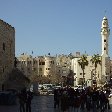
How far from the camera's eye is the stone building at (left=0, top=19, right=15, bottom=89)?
4888 cm

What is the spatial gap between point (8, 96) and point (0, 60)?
15704 millimetres

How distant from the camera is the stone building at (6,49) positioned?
48.9 metres

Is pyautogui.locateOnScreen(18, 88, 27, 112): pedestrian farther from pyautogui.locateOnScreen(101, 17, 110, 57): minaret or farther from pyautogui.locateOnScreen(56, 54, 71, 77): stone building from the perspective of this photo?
pyautogui.locateOnScreen(56, 54, 71, 77): stone building

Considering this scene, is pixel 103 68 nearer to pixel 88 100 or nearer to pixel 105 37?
pixel 105 37

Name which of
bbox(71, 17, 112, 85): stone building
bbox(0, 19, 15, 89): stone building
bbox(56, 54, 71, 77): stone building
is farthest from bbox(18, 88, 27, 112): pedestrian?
bbox(56, 54, 71, 77): stone building

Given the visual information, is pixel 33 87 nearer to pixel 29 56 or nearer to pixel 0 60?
pixel 0 60

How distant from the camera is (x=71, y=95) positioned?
80.8ft

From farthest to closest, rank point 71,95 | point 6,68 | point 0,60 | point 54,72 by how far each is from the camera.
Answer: point 54,72 < point 6,68 < point 0,60 < point 71,95

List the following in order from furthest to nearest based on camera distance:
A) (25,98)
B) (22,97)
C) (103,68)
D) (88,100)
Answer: (103,68) → (88,100) → (25,98) → (22,97)

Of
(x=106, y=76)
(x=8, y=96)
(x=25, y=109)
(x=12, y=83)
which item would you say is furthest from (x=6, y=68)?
(x=106, y=76)

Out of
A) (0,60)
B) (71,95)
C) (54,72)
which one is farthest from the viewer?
(54,72)

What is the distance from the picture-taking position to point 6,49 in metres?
51.8

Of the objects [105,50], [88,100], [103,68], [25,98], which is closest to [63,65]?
[103,68]

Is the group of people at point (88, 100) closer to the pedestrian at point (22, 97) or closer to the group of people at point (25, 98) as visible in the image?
the group of people at point (25, 98)
